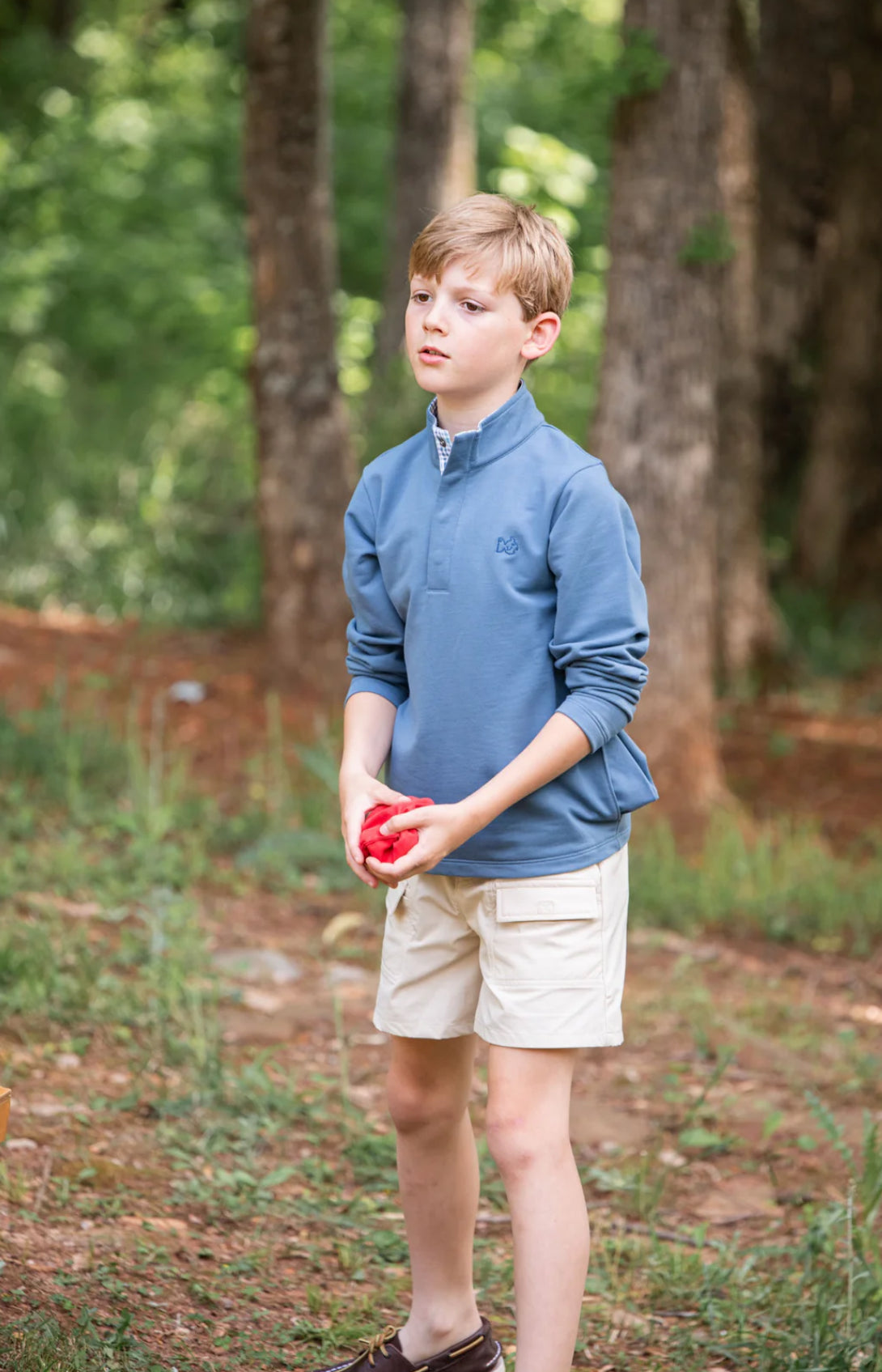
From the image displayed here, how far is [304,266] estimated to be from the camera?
712cm

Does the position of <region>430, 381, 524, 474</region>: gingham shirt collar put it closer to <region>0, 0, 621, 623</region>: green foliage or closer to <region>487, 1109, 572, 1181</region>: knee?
<region>487, 1109, 572, 1181</region>: knee

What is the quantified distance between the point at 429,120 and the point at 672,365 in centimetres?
523

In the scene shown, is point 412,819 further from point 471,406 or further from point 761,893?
point 761,893

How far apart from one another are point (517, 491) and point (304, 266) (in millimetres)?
5206

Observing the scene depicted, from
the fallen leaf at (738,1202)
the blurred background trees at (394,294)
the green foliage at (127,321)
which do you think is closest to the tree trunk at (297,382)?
the blurred background trees at (394,294)

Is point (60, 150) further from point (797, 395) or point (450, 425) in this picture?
point (450, 425)

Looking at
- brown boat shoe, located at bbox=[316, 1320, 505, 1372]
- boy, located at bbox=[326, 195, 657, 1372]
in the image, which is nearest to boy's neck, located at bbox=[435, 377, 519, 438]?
boy, located at bbox=[326, 195, 657, 1372]

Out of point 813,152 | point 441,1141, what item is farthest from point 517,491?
point 813,152

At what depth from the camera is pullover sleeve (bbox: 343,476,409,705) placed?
2.43 m

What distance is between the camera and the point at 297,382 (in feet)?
23.7

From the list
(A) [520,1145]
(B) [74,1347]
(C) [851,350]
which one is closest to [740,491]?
(C) [851,350]

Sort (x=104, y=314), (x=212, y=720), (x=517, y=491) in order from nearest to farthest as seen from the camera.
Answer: (x=517, y=491)
(x=212, y=720)
(x=104, y=314)

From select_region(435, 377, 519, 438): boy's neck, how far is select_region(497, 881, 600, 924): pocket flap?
2.26 ft

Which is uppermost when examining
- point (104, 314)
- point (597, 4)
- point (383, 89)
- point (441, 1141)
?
point (597, 4)
